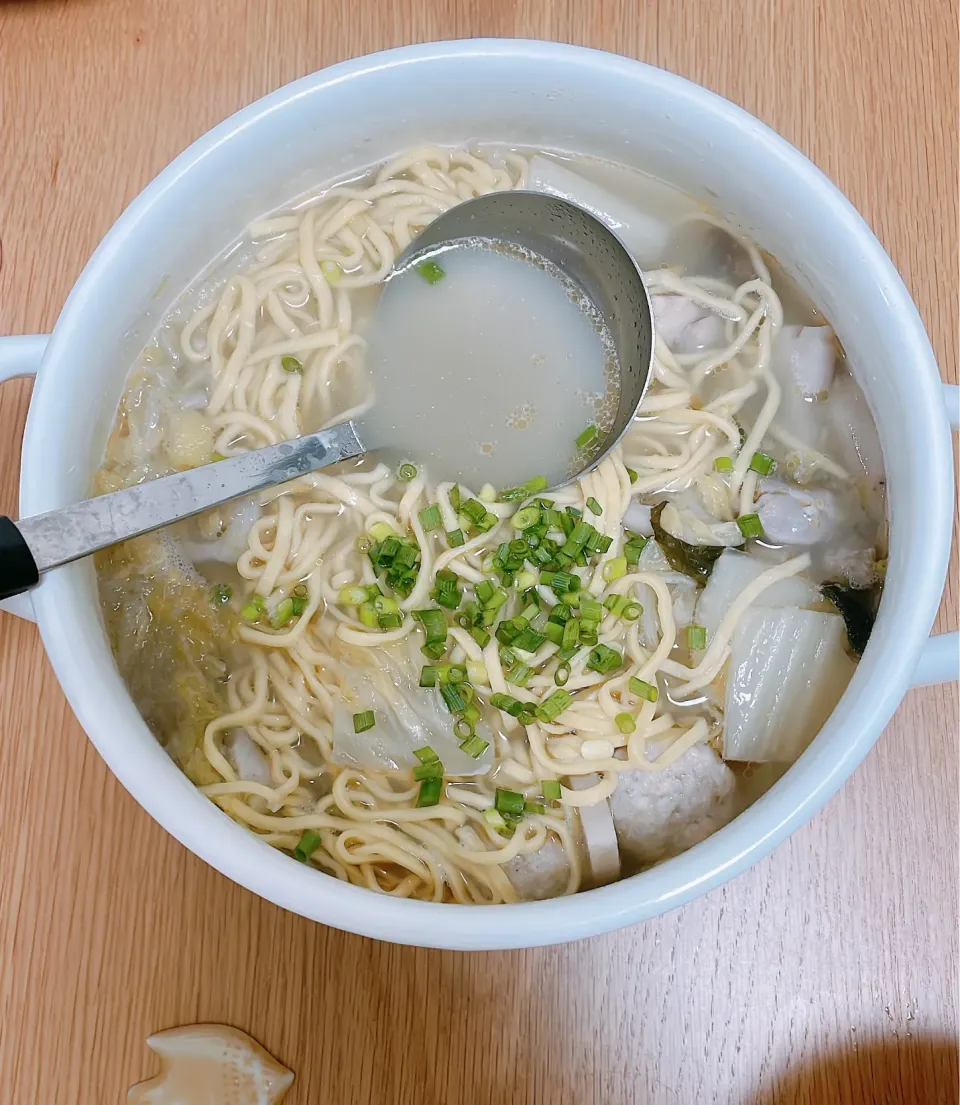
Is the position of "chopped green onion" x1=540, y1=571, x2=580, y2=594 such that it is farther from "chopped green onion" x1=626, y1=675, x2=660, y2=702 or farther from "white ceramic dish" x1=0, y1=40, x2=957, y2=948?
"white ceramic dish" x1=0, y1=40, x2=957, y2=948

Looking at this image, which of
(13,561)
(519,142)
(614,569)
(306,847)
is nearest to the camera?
(13,561)

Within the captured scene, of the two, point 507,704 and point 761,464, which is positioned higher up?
point 761,464

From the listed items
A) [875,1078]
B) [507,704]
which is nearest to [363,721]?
[507,704]

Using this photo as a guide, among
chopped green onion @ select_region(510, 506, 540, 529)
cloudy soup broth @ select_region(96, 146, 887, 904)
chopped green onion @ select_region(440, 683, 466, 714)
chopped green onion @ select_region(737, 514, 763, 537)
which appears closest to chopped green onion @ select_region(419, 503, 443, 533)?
→ cloudy soup broth @ select_region(96, 146, 887, 904)

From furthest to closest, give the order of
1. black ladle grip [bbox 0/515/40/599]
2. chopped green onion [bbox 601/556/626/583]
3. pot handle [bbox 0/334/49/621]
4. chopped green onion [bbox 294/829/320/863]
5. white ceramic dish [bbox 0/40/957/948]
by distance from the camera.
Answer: chopped green onion [bbox 601/556/626/583] → chopped green onion [bbox 294/829/320/863] → pot handle [bbox 0/334/49/621] → white ceramic dish [bbox 0/40/957/948] → black ladle grip [bbox 0/515/40/599]

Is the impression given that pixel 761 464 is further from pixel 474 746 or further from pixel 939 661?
pixel 474 746

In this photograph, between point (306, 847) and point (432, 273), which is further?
point (432, 273)

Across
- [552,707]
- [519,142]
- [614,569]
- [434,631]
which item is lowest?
[552,707]

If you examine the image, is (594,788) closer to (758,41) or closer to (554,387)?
(554,387)

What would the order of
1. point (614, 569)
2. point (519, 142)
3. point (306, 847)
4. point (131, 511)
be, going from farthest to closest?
point (519, 142) < point (614, 569) < point (306, 847) < point (131, 511)
